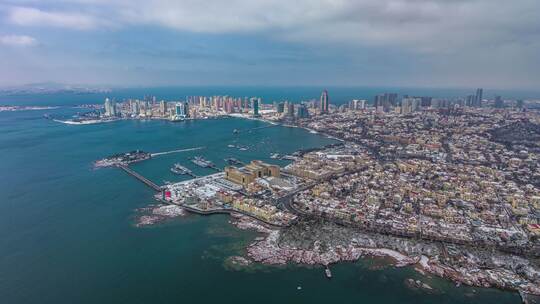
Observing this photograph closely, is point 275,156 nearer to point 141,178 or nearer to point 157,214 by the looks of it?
point 141,178

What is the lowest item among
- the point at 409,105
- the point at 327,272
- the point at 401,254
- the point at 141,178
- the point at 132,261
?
the point at 132,261

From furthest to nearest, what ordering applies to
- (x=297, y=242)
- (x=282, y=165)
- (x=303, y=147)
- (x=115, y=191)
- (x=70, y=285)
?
(x=303, y=147) < (x=282, y=165) < (x=115, y=191) < (x=297, y=242) < (x=70, y=285)

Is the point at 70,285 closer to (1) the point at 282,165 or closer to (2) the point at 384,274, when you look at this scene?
(2) the point at 384,274

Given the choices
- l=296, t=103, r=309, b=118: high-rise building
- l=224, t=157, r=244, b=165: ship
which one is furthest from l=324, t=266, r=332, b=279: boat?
l=296, t=103, r=309, b=118: high-rise building

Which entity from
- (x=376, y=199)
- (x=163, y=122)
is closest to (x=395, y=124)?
(x=376, y=199)

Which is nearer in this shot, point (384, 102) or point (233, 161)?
point (233, 161)

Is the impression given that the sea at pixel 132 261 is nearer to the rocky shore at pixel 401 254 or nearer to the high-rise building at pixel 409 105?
the rocky shore at pixel 401 254

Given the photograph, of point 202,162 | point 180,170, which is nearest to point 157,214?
point 180,170

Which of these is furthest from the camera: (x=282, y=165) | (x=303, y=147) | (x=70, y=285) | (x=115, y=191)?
(x=303, y=147)

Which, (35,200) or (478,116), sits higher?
(478,116)
